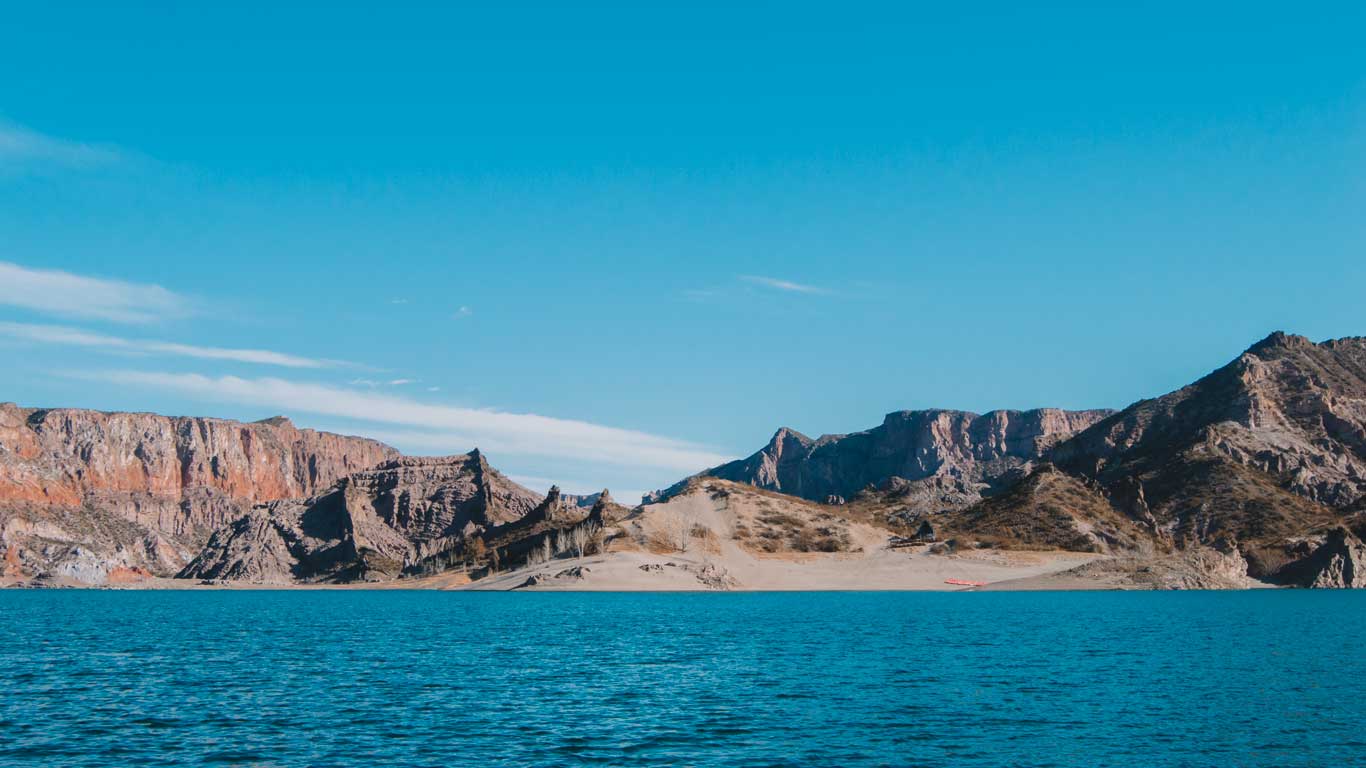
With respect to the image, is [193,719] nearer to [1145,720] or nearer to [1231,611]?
[1145,720]

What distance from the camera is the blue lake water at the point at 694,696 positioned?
52.2 meters

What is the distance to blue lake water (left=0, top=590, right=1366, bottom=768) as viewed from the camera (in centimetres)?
5222

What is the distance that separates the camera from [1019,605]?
609ft

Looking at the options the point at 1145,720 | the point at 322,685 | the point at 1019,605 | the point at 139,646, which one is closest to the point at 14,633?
the point at 139,646

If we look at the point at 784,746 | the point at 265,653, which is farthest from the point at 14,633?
the point at 784,746

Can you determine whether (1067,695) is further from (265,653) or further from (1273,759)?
(265,653)

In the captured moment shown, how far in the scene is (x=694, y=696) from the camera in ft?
233

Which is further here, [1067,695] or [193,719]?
[1067,695]

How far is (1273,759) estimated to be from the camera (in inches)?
1986

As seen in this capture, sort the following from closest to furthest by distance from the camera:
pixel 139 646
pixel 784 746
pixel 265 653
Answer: pixel 784 746, pixel 265 653, pixel 139 646

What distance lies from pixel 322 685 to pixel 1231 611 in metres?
140

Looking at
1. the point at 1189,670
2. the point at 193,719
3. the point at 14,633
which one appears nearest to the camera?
the point at 193,719

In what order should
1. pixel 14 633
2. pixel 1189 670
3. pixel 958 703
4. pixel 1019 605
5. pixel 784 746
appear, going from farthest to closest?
pixel 1019 605 < pixel 14 633 < pixel 1189 670 < pixel 958 703 < pixel 784 746

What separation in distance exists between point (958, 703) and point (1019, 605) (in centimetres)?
12578
